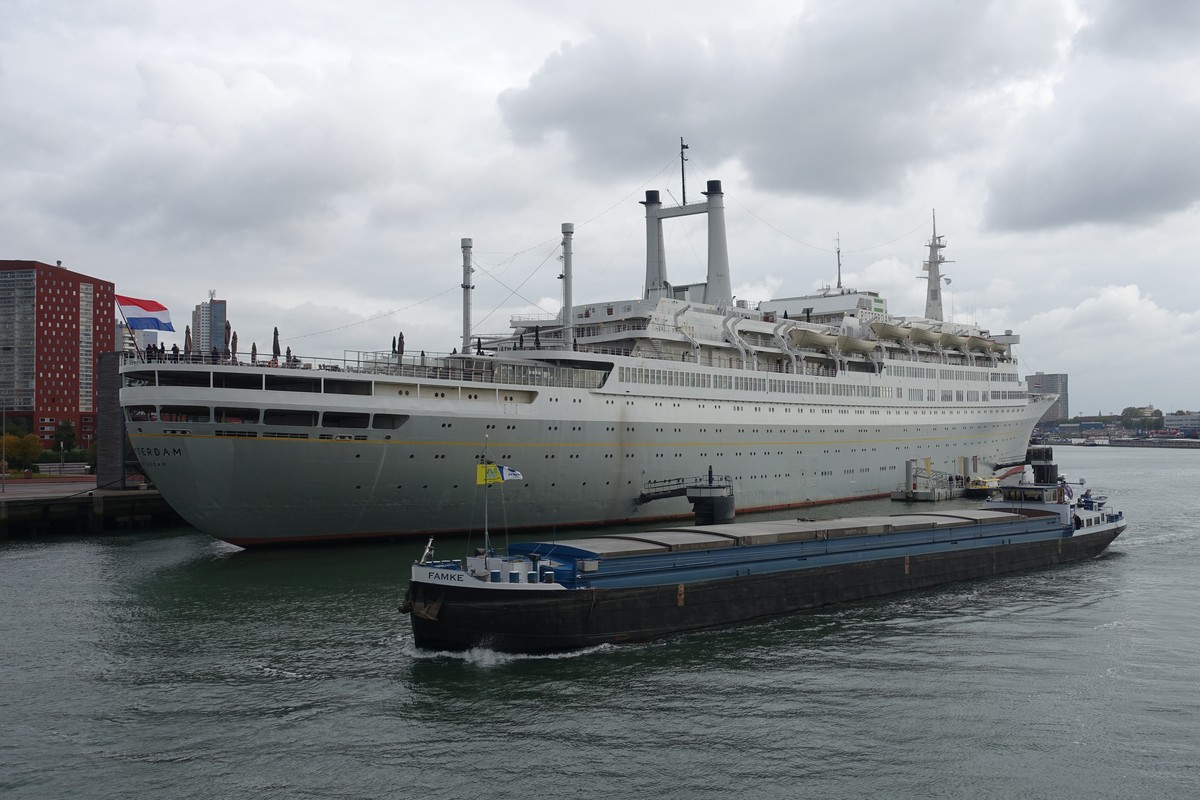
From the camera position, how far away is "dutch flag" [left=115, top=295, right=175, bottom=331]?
101 ft

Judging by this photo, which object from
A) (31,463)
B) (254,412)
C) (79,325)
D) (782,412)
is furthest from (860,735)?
(79,325)

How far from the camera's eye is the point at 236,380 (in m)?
29.4

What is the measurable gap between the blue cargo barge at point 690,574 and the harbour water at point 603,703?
584mm

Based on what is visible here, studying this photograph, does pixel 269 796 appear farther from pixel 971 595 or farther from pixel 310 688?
pixel 971 595

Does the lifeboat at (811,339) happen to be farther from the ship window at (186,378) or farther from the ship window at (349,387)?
the ship window at (186,378)

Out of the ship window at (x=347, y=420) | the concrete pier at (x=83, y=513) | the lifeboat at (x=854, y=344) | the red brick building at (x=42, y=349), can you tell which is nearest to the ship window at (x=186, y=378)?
the ship window at (x=347, y=420)

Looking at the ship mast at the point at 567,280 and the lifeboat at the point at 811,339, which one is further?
the lifeboat at the point at 811,339

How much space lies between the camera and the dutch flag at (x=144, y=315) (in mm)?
30703

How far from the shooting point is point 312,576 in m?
26.6

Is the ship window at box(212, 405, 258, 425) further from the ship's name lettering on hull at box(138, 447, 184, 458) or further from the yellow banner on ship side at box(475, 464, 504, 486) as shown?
the yellow banner on ship side at box(475, 464, 504, 486)

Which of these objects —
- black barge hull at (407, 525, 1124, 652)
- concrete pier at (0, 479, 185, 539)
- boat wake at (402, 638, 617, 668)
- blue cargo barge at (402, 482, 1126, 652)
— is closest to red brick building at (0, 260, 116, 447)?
concrete pier at (0, 479, 185, 539)

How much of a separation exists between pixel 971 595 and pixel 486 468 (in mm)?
14352

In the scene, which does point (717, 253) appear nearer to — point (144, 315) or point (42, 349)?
point (144, 315)

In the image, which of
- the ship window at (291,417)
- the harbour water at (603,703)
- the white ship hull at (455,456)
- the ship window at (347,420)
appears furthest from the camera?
the ship window at (347,420)
